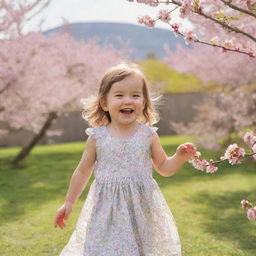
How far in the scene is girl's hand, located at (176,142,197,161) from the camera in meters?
3.15

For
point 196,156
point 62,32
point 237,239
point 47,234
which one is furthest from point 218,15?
point 62,32

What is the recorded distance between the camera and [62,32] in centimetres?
1580

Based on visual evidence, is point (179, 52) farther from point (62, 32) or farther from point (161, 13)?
point (161, 13)

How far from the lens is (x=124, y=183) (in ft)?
10.9

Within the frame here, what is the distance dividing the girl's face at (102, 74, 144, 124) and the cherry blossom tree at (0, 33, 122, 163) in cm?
688

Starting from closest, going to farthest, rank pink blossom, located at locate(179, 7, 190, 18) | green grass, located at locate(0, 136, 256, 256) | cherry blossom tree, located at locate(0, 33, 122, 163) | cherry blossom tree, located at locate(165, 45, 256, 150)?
1. pink blossom, located at locate(179, 7, 190, 18)
2. green grass, located at locate(0, 136, 256, 256)
3. cherry blossom tree, located at locate(0, 33, 122, 163)
4. cherry blossom tree, located at locate(165, 45, 256, 150)

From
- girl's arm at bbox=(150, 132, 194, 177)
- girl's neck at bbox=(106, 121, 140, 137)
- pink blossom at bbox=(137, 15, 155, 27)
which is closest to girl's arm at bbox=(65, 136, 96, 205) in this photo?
girl's neck at bbox=(106, 121, 140, 137)

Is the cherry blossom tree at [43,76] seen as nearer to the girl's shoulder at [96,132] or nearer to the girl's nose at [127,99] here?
the girl's shoulder at [96,132]

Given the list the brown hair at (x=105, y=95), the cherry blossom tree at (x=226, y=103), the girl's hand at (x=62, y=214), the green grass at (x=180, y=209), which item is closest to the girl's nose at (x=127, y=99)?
the brown hair at (x=105, y=95)

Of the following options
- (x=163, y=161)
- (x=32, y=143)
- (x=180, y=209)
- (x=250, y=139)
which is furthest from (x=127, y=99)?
(x=32, y=143)

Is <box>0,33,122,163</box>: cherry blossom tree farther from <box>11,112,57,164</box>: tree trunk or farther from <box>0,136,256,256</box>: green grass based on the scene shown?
<box>0,136,256,256</box>: green grass

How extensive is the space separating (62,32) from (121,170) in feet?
42.4

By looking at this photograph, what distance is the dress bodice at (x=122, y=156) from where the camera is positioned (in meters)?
3.36

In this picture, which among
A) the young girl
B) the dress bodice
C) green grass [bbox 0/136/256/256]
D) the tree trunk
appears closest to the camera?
the young girl
